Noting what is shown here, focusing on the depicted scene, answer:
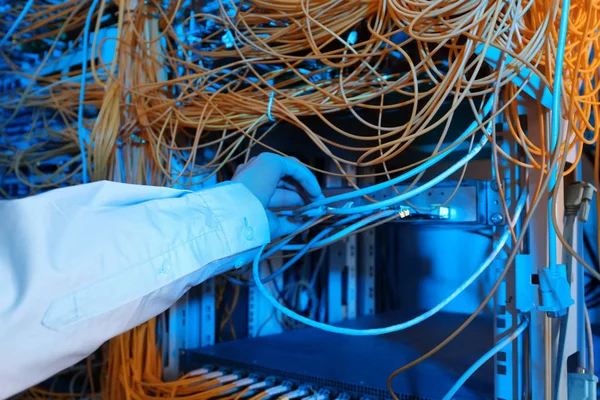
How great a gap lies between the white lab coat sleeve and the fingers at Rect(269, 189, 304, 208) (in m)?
0.23

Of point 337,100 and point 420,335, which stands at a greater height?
point 337,100

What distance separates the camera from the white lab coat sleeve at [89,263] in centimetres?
48

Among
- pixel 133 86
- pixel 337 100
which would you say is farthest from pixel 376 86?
pixel 133 86

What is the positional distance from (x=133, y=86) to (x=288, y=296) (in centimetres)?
73

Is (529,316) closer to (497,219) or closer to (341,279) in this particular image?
(497,219)

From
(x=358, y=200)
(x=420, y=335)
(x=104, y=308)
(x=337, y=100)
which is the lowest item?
(x=420, y=335)

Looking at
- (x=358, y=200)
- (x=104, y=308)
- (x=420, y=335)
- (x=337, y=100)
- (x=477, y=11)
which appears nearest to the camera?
(x=104, y=308)

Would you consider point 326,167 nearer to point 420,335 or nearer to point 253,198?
point 420,335

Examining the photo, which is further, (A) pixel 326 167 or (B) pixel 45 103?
(A) pixel 326 167

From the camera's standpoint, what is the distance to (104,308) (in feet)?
1.72

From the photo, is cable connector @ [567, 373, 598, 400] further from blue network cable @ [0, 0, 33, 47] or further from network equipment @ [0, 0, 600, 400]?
blue network cable @ [0, 0, 33, 47]

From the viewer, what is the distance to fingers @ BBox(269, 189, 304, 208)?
879 millimetres

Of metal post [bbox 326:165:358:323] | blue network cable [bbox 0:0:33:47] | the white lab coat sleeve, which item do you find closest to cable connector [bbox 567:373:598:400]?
the white lab coat sleeve

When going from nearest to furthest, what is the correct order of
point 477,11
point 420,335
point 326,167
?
1. point 477,11
2. point 420,335
3. point 326,167
